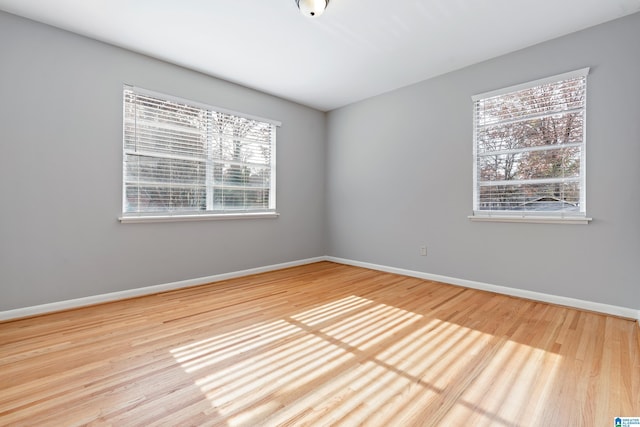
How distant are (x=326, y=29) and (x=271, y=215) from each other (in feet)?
8.47

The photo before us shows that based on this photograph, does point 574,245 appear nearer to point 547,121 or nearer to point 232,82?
point 547,121

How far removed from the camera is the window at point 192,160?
3.18 meters

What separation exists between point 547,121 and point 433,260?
199cm

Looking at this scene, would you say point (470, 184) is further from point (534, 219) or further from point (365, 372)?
point (365, 372)

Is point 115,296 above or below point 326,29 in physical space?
below

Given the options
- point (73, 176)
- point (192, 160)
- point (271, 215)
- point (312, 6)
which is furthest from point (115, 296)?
point (312, 6)

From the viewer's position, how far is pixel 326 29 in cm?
276

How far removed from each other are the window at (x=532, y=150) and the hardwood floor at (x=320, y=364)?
1.06 m

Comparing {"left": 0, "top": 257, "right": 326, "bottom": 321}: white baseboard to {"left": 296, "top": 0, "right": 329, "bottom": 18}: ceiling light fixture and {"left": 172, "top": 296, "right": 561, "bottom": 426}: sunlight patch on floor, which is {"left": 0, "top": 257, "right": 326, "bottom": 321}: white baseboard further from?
{"left": 296, "top": 0, "right": 329, "bottom": 18}: ceiling light fixture

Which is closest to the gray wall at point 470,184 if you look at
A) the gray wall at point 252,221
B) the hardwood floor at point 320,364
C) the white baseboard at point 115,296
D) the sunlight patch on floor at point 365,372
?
the gray wall at point 252,221

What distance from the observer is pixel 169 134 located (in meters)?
3.42

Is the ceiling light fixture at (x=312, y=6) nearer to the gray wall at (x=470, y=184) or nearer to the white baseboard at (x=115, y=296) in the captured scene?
the gray wall at (x=470, y=184)

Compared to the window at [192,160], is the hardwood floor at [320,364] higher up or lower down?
lower down

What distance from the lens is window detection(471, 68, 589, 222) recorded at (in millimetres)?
2816
